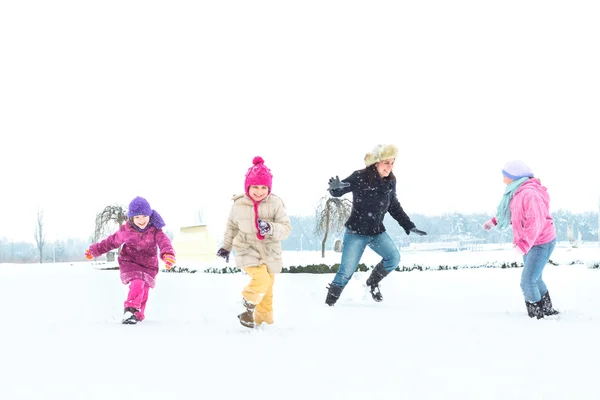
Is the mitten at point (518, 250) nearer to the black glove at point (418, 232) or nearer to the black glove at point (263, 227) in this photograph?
the black glove at point (418, 232)

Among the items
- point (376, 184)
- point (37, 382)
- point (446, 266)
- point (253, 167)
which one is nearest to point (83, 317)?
point (253, 167)

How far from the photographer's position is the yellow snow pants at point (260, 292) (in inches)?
207

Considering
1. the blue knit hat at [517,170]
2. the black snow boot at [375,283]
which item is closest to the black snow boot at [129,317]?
the black snow boot at [375,283]

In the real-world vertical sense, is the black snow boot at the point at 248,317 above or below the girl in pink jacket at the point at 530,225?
below

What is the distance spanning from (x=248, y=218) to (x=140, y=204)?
50.9 inches

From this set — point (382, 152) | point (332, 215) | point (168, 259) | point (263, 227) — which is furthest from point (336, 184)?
point (332, 215)

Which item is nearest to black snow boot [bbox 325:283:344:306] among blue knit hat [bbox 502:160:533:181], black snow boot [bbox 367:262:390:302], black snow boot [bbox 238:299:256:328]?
black snow boot [bbox 367:262:390:302]

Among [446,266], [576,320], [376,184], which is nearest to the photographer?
[576,320]

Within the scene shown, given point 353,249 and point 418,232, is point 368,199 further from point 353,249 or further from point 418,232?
point 418,232

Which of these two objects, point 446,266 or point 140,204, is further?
point 446,266

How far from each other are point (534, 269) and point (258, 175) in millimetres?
2948

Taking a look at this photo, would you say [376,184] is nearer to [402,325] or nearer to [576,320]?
[402,325]

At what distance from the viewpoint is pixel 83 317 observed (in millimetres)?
6363

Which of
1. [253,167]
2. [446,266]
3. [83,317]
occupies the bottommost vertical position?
[446,266]
